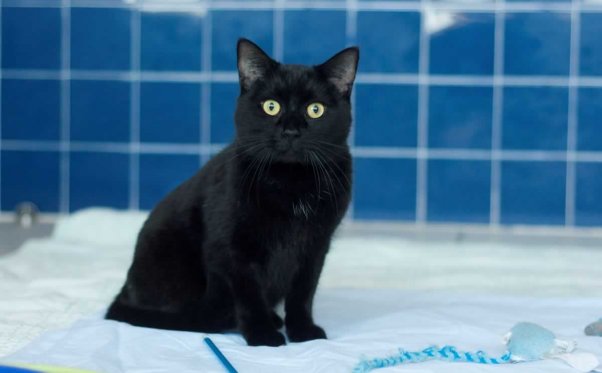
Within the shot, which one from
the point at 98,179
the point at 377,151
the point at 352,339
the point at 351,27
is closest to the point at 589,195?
the point at 377,151

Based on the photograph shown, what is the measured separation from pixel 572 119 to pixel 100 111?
6.08 ft

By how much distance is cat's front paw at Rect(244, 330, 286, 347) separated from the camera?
1690mm

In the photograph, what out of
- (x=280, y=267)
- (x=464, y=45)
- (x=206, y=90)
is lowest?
(x=280, y=267)

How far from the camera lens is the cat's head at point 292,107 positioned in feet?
5.62

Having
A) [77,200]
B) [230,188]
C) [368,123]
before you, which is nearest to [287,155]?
[230,188]

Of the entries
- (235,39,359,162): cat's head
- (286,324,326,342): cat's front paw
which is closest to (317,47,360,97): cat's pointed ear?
(235,39,359,162): cat's head

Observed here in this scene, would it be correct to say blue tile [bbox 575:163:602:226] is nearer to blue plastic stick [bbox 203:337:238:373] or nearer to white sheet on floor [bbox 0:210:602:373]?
white sheet on floor [bbox 0:210:602:373]

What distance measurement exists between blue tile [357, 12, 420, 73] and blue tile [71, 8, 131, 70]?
94 cm

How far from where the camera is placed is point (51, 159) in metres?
3.85

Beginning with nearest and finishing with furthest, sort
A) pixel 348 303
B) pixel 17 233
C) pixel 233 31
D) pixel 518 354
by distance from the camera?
pixel 518 354, pixel 348 303, pixel 17 233, pixel 233 31

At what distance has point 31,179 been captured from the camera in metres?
3.86

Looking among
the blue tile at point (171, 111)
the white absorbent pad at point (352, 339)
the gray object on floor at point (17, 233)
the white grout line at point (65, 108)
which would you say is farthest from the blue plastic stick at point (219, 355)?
the white grout line at point (65, 108)

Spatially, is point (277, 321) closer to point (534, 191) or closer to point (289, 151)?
point (289, 151)

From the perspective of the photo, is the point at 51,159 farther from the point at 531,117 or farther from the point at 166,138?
the point at 531,117
